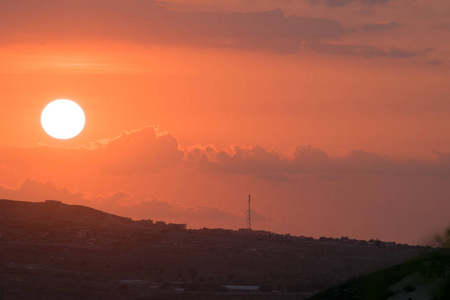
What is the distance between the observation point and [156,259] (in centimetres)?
11019

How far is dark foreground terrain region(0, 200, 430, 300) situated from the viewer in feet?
278

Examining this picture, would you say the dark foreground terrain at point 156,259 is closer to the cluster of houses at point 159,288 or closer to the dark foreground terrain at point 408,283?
the cluster of houses at point 159,288

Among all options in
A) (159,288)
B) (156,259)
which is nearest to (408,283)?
(159,288)

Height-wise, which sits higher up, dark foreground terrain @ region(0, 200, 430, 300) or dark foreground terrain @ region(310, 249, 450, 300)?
dark foreground terrain @ region(0, 200, 430, 300)

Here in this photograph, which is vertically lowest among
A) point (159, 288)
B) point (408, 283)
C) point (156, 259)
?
point (408, 283)

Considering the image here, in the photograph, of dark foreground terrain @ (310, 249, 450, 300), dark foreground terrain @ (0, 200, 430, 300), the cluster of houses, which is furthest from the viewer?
the cluster of houses

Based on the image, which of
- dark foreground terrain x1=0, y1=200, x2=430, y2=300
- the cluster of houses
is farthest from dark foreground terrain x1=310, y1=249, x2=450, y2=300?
the cluster of houses

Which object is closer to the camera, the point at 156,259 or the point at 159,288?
the point at 159,288

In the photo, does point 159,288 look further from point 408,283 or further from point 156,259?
point 408,283

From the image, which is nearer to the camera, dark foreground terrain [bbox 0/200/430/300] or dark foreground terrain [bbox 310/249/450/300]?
dark foreground terrain [bbox 310/249/450/300]

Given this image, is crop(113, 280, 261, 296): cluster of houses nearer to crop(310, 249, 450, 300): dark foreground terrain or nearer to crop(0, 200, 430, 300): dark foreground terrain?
crop(0, 200, 430, 300): dark foreground terrain

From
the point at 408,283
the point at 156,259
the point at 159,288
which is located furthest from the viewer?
the point at 156,259

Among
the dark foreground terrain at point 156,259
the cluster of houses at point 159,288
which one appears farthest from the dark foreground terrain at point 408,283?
the cluster of houses at point 159,288

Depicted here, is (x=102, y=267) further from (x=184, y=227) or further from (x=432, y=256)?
(x=432, y=256)
